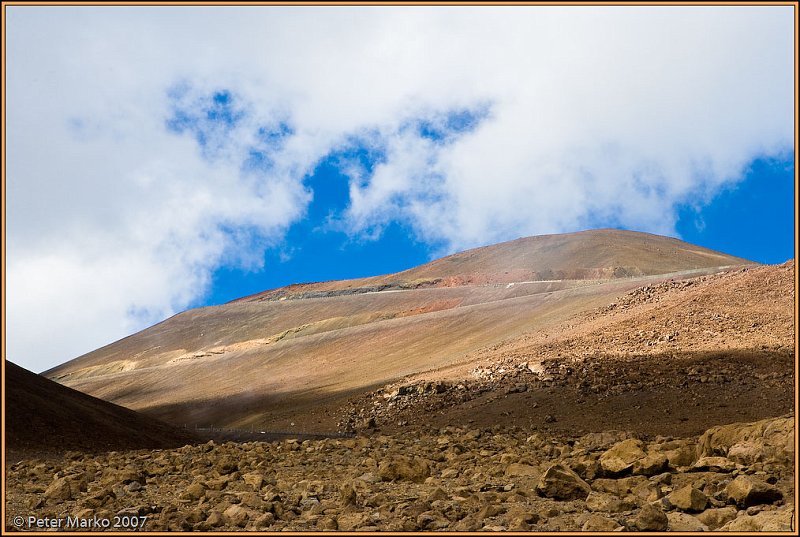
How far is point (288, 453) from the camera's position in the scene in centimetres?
1301

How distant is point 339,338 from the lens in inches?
2256

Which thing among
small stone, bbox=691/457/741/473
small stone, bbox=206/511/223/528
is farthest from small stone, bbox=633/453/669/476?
small stone, bbox=206/511/223/528

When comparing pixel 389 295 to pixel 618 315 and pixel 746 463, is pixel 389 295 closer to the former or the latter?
pixel 618 315

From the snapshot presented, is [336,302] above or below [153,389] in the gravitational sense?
above

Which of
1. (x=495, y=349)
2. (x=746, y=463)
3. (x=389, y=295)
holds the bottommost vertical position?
(x=746, y=463)

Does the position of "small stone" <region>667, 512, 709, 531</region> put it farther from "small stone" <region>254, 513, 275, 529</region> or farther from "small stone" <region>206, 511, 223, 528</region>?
"small stone" <region>206, 511, 223, 528</region>

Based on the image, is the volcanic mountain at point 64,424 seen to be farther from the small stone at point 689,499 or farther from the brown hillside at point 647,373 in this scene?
the small stone at point 689,499

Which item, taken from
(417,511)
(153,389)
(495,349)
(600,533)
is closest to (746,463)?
(600,533)

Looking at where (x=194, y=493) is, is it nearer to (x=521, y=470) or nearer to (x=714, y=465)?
(x=521, y=470)

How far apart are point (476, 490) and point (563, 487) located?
43.4 inches

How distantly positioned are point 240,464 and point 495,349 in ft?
78.0

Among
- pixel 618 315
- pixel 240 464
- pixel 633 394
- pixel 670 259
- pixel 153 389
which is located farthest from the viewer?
pixel 670 259

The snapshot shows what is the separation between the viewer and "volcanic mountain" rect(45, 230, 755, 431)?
37.9 metres

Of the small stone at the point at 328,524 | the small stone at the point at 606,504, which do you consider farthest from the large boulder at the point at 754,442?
→ the small stone at the point at 328,524
